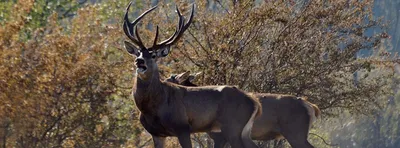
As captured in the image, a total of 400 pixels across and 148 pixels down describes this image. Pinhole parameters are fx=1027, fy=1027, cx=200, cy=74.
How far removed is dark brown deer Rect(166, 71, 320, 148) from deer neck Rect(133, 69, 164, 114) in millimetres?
3539

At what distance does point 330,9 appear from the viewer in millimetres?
27156

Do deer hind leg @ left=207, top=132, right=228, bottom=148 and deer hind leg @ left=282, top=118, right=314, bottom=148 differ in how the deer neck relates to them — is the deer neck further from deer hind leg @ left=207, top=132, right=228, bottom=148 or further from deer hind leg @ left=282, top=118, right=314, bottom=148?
deer hind leg @ left=282, top=118, right=314, bottom=148

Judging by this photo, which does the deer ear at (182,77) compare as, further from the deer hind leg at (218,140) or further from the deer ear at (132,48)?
the deer ear at (132,48)

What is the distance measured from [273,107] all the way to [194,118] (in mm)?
3419

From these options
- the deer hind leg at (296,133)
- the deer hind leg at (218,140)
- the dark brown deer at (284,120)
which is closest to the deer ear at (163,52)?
the deer hind leg at (218,140)

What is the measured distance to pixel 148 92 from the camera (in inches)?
698

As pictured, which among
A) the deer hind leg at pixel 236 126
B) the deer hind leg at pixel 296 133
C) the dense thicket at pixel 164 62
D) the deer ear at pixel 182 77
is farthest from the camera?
the deer hind leg at pixel 296 133

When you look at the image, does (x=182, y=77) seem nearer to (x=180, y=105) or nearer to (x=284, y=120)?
(x=180, y=105)

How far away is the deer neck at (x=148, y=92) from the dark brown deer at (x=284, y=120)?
11.6 feet

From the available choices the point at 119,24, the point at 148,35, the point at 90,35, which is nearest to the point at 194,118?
the point at 90,35

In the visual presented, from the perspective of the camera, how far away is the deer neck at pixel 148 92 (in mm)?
17672

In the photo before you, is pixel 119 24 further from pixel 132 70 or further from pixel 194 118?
pixel 194 118

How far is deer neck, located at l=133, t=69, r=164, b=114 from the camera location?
58.0 feet

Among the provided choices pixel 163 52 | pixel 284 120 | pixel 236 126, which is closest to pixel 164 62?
pixel 284 120
